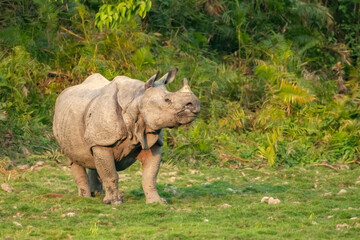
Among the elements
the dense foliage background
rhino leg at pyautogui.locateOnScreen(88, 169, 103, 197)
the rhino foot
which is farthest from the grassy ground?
the dense foliage background

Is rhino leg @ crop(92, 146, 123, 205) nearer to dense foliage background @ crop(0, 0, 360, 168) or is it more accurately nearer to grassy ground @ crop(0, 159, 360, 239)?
grassy ground @ crop(0, 159, 360, 239)

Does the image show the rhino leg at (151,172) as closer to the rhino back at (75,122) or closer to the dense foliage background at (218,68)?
the rhino back at (75,122)

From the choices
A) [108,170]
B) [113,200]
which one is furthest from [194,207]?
[108,170]

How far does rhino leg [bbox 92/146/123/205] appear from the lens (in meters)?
10.0

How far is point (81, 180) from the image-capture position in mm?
10906

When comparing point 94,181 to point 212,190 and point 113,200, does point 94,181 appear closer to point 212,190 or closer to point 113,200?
point 113,200

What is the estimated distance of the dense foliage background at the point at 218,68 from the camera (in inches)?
587

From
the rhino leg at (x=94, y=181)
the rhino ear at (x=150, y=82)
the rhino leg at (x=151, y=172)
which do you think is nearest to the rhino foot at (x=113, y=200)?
the rhino leg at (x=151, y=172)

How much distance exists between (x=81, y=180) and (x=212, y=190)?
1.88 m

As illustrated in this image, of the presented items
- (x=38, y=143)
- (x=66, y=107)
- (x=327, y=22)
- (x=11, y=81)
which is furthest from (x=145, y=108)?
(x=327, y=22)

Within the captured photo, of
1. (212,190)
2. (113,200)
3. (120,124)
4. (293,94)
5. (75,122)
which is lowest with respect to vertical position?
(212,190)

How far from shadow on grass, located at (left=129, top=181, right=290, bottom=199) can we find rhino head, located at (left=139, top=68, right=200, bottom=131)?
1.84 metres

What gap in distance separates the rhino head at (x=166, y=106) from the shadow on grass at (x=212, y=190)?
72.5 inches

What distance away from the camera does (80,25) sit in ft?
57.6
